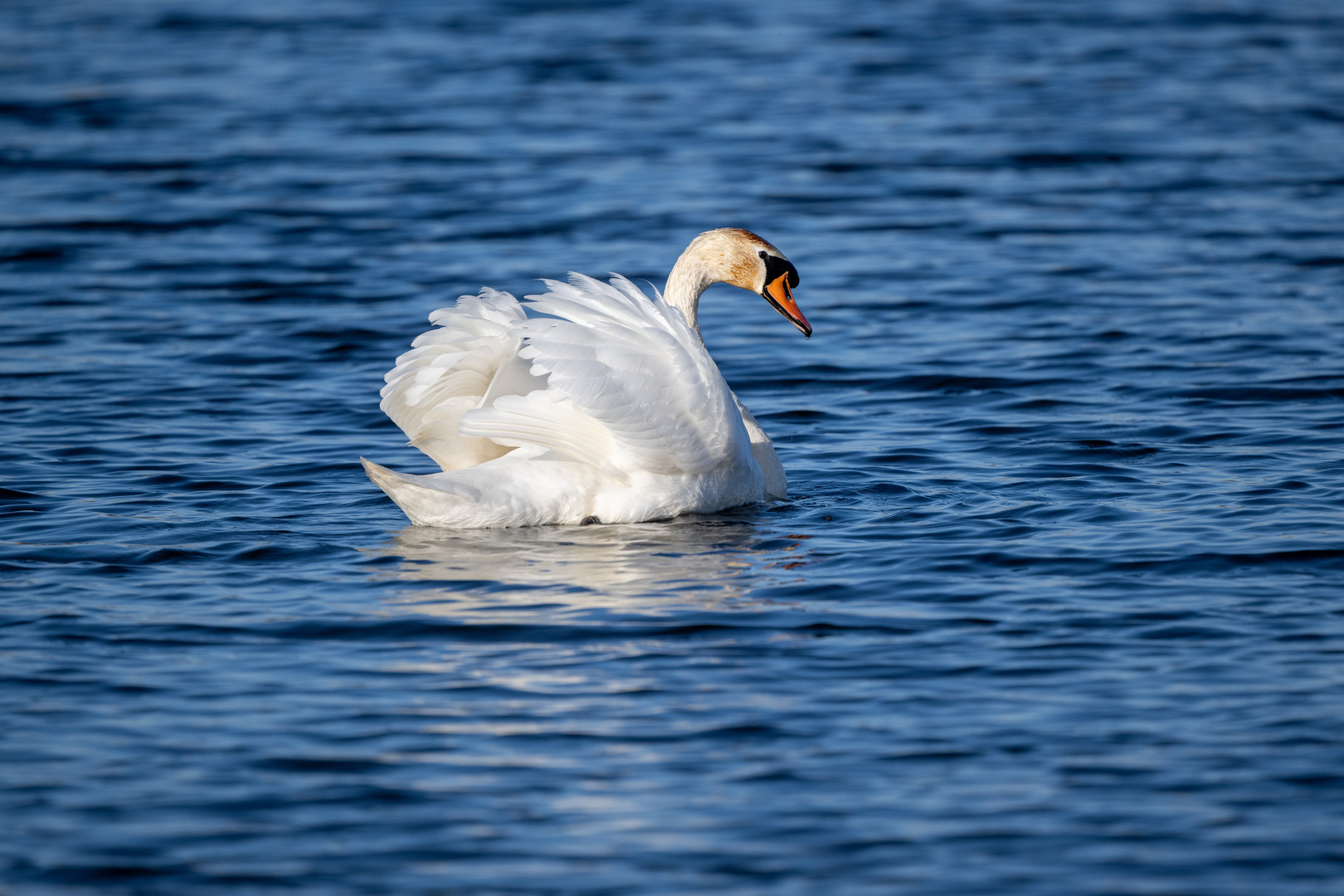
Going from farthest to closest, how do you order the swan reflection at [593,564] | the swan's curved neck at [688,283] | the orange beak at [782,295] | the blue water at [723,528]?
the orange beak at [782,295], the swan's curved neck at [688,283], the swan reflection at [593,564], the blue water at [723,528]

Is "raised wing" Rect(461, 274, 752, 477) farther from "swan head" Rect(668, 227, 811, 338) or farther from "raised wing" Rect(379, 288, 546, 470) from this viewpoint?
"swan head" Rect(668, 227, 811, 338)

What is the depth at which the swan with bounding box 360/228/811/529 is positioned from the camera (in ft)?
28.0

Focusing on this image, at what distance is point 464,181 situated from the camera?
64.0 ft

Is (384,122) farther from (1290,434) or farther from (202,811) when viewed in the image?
(202,811)

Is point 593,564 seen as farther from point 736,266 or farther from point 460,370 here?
point 736,266

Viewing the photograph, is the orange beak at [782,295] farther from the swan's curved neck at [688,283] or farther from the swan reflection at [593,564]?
the swan reflection at [593,564]

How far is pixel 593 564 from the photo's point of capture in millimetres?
8273

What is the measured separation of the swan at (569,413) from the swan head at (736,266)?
105 centimetres

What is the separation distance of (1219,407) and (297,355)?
6.61 metres

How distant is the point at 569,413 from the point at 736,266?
187cm

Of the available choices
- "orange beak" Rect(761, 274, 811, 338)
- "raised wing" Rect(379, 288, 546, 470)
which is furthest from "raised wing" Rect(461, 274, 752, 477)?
"orange beak" Rect(761, 274, 811, 338)

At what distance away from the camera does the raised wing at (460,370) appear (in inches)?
351

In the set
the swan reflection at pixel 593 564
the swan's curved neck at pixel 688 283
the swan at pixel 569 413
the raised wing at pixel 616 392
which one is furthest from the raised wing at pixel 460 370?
the swan's curved neck at pixel 688 283

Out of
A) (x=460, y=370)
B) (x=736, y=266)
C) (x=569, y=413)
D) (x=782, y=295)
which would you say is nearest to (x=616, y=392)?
(x=569, y=413)
